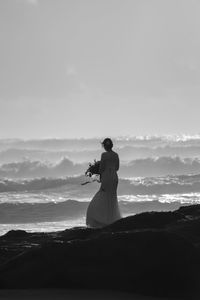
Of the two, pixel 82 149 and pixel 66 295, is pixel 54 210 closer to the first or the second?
pixel 66 295

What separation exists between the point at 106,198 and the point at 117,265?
15.7 ft

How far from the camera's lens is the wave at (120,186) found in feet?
107

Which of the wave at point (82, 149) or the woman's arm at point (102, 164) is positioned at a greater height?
the wave at point (82, 149)

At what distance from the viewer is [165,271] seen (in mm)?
6402

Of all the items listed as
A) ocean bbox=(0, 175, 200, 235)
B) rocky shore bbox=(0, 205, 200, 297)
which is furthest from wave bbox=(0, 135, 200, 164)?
rocky shore bbox=(0, 205, 200, 297)

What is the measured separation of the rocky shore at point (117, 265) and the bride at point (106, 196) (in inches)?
161

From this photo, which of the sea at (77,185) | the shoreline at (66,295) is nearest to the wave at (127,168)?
the sea at (77,185)

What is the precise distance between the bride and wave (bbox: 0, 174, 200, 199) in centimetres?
1874

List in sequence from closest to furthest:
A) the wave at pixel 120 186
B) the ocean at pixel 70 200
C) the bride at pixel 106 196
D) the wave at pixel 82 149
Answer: the bride at pixel 106 196, the ocean at pixel 70 200, the wave at pixel 120 186, the wave at pixel 82 149

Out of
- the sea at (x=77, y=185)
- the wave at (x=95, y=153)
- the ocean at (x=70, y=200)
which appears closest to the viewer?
the ocean at (x=70, y=200)

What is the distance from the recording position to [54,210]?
23781 mm

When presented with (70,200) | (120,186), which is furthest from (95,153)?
(70,200)

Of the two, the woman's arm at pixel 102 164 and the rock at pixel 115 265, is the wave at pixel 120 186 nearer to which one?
the woman's arm at pixel 102 164

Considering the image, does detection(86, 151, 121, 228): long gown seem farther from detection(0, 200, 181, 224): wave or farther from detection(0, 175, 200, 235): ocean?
detection(0, 200, 181, 224): wave
